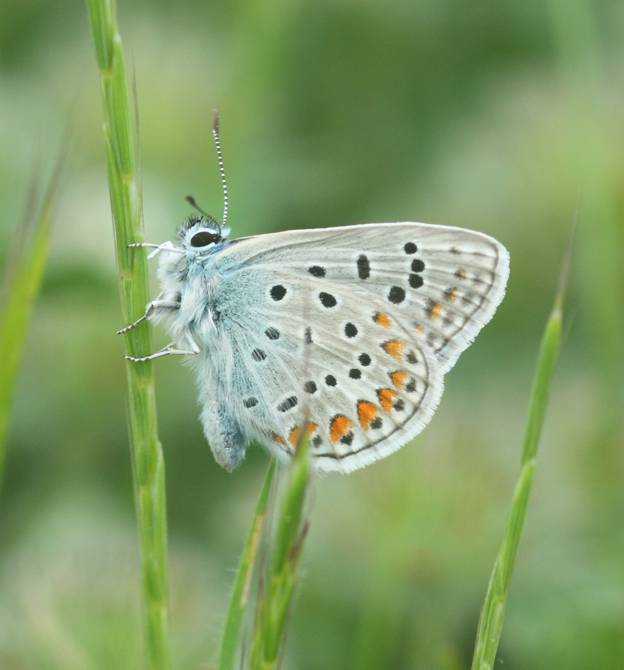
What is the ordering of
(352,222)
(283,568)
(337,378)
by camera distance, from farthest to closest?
(352,222)
(337,378)
(283,568)

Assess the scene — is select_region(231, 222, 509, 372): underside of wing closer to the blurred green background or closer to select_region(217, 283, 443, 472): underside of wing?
select_region(217, 283, 443, 472): underside of wing

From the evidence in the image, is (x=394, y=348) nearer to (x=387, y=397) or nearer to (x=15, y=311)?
(x=387, y=397)

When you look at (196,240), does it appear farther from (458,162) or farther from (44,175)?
(458,162)

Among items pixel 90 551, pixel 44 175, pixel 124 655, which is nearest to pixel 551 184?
pixel 44 175

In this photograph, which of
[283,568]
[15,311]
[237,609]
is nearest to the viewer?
[283,568]

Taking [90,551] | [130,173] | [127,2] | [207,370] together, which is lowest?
[90,551]

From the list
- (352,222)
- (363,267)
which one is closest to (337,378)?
(363,267)

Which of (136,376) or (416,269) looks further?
(416,269)
